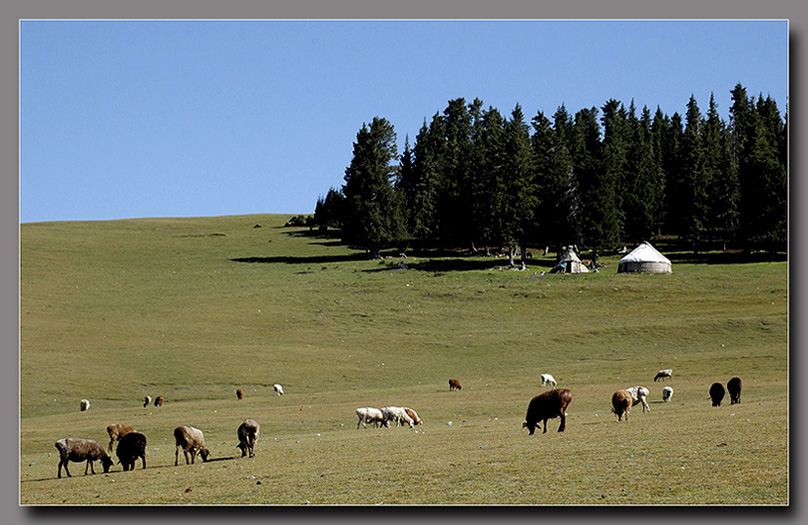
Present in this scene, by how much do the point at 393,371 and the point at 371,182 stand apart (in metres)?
62.3

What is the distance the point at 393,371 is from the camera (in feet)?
155

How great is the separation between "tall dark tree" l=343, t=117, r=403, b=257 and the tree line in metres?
0.14

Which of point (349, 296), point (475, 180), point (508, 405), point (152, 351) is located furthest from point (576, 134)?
point (508, 405)

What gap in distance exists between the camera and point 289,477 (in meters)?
17.2

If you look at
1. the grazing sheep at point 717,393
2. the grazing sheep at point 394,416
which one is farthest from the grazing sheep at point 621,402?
the grazing sheep at point 394,416

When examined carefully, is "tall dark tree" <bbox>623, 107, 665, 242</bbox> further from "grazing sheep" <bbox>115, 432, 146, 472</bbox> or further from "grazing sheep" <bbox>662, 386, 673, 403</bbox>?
Result: "grazing sheep" <bbox>115, 432, 146, 472</bbox>

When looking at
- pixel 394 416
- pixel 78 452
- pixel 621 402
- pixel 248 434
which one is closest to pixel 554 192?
pixel 394 416

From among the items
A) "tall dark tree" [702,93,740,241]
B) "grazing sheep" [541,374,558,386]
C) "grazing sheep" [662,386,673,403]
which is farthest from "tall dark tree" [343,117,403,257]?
"grazing sheep" [662,386,673,403]

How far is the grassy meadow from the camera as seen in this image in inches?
632

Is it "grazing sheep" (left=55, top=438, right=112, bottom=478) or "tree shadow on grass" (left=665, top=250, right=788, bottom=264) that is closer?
"grazing sheep" (left=55, top=438, right=112, bottom=478)

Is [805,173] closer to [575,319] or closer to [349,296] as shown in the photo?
[575,319]

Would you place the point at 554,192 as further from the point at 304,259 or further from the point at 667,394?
the point at 667,394

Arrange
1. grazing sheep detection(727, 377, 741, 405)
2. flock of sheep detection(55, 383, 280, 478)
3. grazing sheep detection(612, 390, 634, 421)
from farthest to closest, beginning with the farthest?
1. grazing sheep detection(727, 377, 741, 405)
2. grazing sheep detection(612, 390, 634, 421)
3. flock of sheep detection(55, 383, 280, 478)

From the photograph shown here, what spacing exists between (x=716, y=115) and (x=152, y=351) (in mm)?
87338
